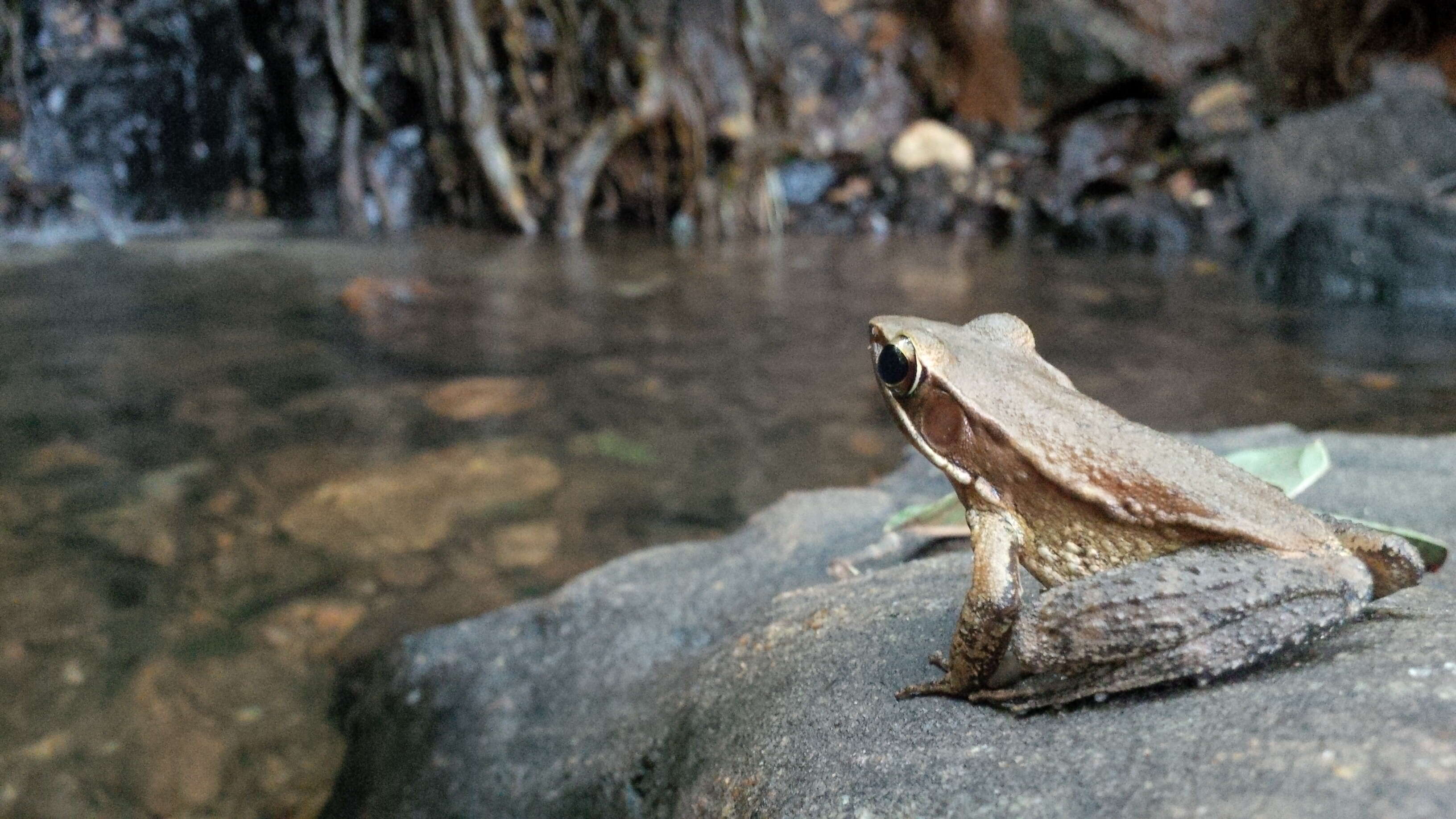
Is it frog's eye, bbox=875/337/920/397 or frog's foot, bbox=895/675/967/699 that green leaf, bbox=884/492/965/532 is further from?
frog's foot, bbox=895/675/967/699

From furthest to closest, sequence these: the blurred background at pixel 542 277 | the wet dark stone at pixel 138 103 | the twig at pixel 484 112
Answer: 1. the twig at pixel 484 112
2. the wet dark stone at pixel 138 103
3. the blurred background at pixel 542 277

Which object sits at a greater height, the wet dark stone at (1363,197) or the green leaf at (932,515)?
the wet dark stone at (1363,197)

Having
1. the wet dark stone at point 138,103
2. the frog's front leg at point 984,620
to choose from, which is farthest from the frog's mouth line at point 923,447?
the wet dark stone at point 138,103

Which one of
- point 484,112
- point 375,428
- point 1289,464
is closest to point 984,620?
point 1289,464

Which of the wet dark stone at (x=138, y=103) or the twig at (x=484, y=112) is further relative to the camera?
the twig at (x=484, y=112)

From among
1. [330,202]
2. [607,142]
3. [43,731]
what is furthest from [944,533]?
[330,202]

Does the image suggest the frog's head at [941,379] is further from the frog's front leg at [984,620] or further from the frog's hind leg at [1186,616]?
the frog's hind leg at [1186,616]
